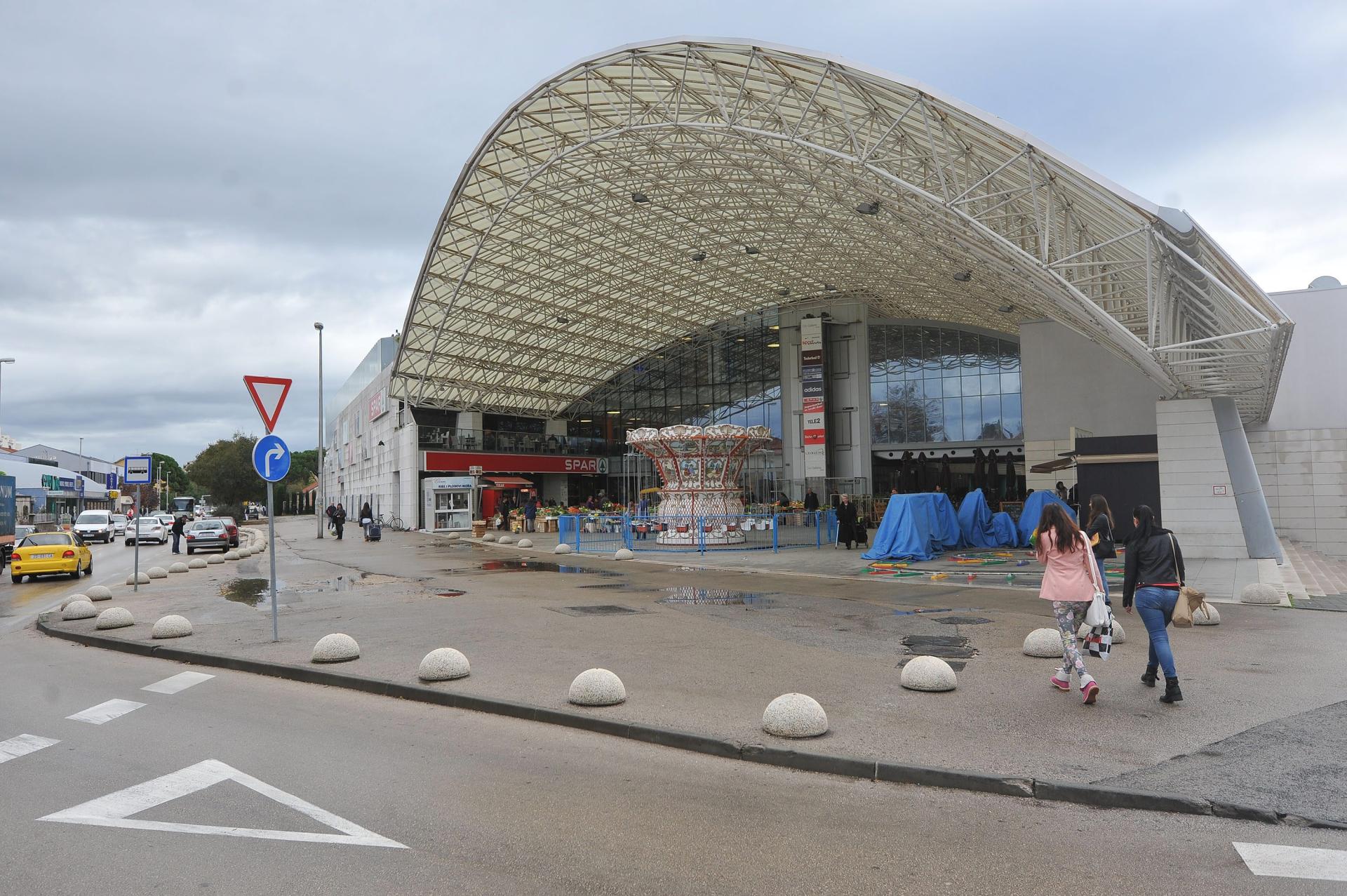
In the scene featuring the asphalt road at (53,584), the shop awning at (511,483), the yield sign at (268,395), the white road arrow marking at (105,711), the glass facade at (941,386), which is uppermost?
the glass facade at (941,386)

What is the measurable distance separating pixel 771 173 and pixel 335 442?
240 feet

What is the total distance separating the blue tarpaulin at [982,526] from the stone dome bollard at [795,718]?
23153mm

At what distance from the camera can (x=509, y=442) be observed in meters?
61.6

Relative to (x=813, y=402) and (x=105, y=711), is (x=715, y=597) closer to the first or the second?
(x=105, y=711)

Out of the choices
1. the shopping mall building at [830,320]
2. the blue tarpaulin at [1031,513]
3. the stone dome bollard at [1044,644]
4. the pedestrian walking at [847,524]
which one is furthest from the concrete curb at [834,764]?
the blue tarpaulin at [1031,513]

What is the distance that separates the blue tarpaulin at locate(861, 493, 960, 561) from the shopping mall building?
4.49 metres

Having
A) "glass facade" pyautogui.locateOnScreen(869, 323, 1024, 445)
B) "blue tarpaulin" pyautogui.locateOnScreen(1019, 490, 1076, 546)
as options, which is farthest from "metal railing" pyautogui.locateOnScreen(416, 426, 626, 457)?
"blue tarpaulin" pyautogui.locateOnScreen(1019, 490, 1076, 546)

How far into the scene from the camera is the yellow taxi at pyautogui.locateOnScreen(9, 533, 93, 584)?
23.5 meters

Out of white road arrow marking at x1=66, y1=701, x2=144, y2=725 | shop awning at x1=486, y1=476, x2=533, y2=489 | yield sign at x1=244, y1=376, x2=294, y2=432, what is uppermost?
yield sign at x1=244, y1=376, x2=294, y2=432

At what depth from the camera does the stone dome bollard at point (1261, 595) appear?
13.4m

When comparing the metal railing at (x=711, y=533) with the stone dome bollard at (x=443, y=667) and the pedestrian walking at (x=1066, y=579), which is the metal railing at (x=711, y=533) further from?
the pedestrian walking at (x=1066, y=579)

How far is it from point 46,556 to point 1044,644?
1013 inches

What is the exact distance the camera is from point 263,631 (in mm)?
12398

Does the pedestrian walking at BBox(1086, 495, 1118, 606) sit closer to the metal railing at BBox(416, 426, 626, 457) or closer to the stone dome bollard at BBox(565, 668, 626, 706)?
the stone dome bollard at BBox(565, 668, 626, 706)
